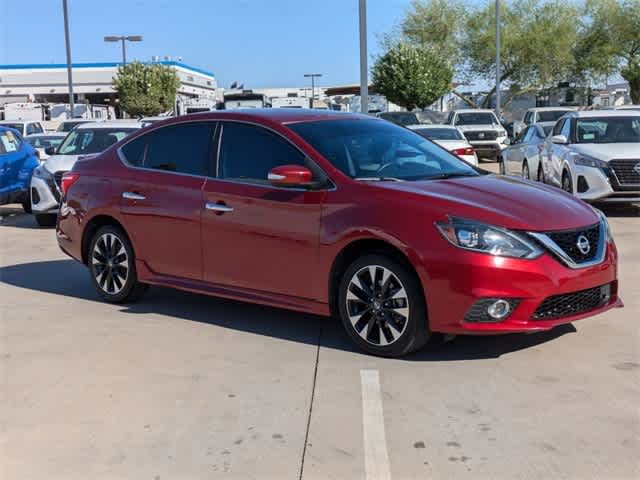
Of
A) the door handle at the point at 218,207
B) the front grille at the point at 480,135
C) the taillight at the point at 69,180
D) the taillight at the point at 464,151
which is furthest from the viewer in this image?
the front grille at the point at 480,135

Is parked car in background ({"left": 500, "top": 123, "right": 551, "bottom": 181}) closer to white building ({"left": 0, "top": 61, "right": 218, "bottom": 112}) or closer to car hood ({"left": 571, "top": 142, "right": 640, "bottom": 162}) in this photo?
car hood ({"left": 571, "top": 142, "right": 640, "bottom": 162})

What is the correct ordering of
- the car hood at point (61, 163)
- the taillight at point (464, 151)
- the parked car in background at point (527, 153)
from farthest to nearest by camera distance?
the taillight at point (464, 151) → the parked car in background at point (527, 153) → the car hood at point (61, 163)

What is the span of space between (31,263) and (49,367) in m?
4.53

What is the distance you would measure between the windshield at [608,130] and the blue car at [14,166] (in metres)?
9.33

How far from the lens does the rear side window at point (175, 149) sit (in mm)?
6672

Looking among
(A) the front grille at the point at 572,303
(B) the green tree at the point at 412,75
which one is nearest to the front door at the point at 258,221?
(A) the front grille at the point at 572,303

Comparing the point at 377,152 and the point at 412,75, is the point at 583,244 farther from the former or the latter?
the point at 412,75

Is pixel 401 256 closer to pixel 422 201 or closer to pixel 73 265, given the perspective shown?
pixel 422 201

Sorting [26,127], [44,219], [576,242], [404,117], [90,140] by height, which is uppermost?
[404,117]

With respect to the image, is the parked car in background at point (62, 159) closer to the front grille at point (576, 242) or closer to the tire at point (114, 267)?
the tire at point (114, 267)

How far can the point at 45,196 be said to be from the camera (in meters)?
13.0

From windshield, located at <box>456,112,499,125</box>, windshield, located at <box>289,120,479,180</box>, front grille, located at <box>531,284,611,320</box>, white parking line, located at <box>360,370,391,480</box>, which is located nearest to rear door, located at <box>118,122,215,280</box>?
windshield, located at <box>289,120,479,180</box>

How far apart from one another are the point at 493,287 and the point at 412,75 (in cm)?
4491

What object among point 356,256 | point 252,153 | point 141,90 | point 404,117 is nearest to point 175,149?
point 252,153
